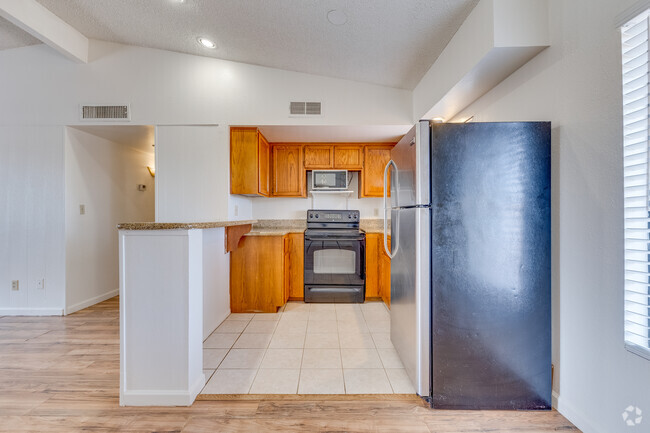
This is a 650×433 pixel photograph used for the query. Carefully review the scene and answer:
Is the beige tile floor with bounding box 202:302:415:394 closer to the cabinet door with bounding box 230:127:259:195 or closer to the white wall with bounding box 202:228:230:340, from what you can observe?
the white wall with bounding box 202:228:230:340

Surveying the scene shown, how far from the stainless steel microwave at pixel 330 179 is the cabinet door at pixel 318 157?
0.28 ft

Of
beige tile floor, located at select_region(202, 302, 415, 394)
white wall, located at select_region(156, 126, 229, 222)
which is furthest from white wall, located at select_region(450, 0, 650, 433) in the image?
white wall, located at select_region(156, 126, 229, 222)

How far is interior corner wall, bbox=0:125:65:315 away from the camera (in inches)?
124

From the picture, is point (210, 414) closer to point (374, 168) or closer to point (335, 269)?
point (335, 269)

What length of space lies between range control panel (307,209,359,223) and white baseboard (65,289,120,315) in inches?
111

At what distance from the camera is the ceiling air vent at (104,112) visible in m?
3.11

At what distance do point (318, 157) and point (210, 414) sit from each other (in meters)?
3.07

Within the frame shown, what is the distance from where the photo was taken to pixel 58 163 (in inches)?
124

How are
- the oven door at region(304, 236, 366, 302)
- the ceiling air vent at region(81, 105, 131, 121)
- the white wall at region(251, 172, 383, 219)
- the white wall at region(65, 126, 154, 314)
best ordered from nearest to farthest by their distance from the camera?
the ceiling air vent at region(81, 105, 131, 121)
the white wall at region(65, 126, 154, 314)
the oven door at region(304, 236, 366, 302)
the white wall at region(251, 172, 383, 219)

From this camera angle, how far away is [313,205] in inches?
166

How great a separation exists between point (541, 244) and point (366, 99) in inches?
89.6

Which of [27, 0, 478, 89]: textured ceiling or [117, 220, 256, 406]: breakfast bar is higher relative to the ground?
[27, 0, 478, 89]: textured ceiling

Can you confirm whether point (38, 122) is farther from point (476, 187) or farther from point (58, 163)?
point (476, 187)

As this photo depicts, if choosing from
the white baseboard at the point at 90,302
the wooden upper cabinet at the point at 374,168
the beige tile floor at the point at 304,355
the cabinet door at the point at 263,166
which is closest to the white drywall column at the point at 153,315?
the beige tile floor at the point at 304,355
